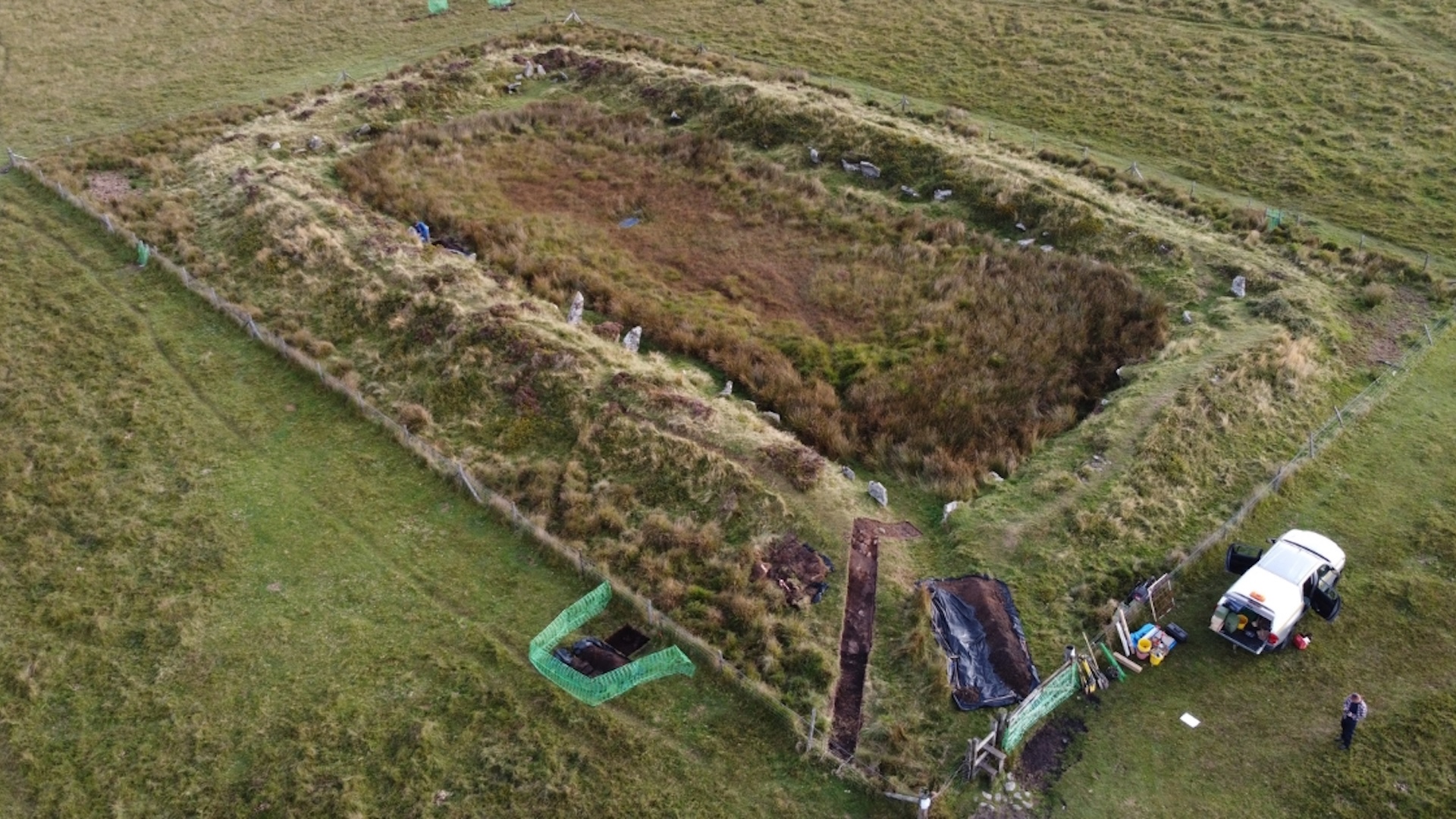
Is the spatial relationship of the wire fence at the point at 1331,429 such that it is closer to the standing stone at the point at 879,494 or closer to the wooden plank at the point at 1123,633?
the wooden plank at the point at 1123,633

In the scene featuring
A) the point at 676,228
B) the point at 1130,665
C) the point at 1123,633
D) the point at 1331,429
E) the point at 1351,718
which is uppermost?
the point at 1331,429

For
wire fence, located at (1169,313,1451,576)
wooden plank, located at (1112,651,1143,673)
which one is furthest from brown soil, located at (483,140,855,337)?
wooden plank, located at (1112,651,1143,673)

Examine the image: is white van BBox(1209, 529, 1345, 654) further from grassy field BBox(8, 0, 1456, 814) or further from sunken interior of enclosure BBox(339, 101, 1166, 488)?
sunken interior of enclosure BBox(339, 101, 1166, 488)

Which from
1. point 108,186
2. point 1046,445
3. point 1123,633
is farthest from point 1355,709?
point 108,186

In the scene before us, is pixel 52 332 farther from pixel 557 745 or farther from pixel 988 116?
pixel 988 116

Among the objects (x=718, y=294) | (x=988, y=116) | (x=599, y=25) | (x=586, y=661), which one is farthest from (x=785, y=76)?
(x=586, y=661)

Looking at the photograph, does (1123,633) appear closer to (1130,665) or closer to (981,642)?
(1130,665)
